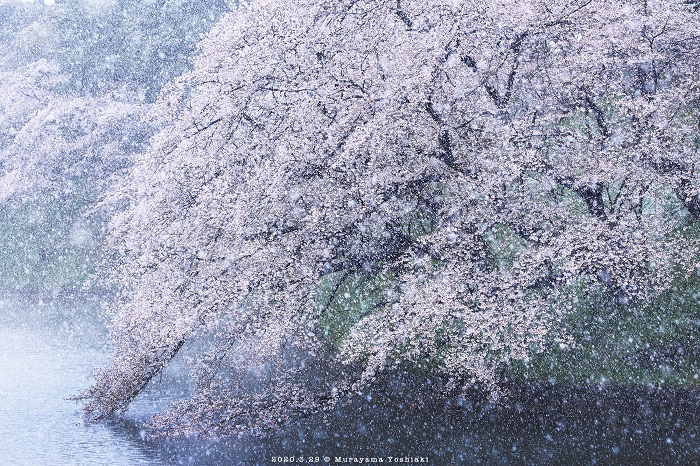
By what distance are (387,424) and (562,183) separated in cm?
423

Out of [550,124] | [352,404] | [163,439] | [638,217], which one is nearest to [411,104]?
[550,124]

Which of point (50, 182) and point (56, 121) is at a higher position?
point (56, 121)

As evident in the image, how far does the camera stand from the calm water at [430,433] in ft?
28.4

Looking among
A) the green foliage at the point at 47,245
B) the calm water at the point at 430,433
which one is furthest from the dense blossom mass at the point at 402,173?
the green foliage at the point at 47,245

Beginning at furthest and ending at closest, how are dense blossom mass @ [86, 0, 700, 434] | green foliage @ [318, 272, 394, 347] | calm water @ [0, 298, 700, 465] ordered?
green foliage @ [318, 272, 394, 347], calm water @ [0, 298, 700, 465], dense blossom mass @ [86, 0, 700, 434]

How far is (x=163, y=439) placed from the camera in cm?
977

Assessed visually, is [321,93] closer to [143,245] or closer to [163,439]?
[143,245]

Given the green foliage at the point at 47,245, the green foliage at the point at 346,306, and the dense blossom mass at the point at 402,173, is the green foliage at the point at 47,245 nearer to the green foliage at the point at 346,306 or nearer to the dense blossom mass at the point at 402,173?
the green foliage at the point at 346,306

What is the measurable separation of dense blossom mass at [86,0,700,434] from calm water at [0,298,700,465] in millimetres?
521

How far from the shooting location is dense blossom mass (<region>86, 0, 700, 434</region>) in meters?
8.41

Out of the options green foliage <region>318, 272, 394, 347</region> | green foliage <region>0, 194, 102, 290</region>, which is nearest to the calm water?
green foliage <region>318, 272, 394, 347</region>

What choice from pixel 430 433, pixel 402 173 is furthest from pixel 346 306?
pixel 402 173

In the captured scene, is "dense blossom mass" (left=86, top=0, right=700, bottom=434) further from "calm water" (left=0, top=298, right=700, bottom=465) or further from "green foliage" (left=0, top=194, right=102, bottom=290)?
"green foliage" (left=0, top=194, right=102, bottom=290)

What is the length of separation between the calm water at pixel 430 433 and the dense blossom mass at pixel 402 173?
52 centimetres
